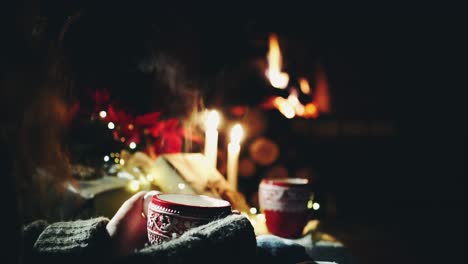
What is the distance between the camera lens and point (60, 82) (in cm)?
187

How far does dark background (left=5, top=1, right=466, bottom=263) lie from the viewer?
134 inches

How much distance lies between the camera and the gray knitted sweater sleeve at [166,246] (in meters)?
1.04

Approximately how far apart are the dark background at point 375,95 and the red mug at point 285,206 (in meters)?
1.40

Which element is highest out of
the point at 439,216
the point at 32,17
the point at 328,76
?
the point at 328,76

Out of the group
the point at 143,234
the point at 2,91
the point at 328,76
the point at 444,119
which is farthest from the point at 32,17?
the point at 444,119

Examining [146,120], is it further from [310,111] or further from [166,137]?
[310,111]

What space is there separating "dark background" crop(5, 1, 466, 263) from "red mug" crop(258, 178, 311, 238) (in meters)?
1.40

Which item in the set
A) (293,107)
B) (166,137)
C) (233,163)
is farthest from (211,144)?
(293,107)

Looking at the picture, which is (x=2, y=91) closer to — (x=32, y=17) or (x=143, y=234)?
(x=32, y=17)

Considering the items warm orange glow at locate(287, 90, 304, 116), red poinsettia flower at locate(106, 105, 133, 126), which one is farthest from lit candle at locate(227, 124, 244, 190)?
warm orange glow at locate(287, 90, 304, 116)

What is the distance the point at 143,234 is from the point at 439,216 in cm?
415

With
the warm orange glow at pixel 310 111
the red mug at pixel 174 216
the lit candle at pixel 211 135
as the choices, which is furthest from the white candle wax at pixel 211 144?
the warm orange glow at pixel 310 111

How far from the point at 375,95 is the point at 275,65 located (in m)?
1.23

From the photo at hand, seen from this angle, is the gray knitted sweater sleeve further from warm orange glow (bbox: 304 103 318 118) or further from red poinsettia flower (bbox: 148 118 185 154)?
warm orange glow (bbox: 304 103 318 118)
